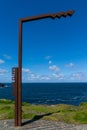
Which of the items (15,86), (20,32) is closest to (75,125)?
(15,86)

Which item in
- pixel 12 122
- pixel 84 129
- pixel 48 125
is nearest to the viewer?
pixel 84 129

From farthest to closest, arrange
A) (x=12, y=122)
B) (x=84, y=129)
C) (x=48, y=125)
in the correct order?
(x=12, y=122)
(x=48, y=125)
(x=84, y=129)

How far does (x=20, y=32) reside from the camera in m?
18.9

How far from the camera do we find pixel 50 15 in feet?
62.1

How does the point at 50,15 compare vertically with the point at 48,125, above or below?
above

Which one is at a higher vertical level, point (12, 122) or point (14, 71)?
point (14, 71)

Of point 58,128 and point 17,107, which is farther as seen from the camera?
point 17,107

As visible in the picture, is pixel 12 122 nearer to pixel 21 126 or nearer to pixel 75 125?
pixel 21 126

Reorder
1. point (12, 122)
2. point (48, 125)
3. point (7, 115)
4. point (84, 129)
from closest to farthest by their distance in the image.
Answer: point (84, 129) → point (48, 125) → point (12, 122) → point (7, 115)

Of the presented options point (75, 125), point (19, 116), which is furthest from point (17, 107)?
point (75, 125)

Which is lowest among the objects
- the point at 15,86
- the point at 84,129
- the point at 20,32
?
the point at 84,129

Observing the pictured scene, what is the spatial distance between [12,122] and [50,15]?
797 centimetres

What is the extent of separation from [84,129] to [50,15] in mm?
7835

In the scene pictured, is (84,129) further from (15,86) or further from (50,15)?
(50,15)
